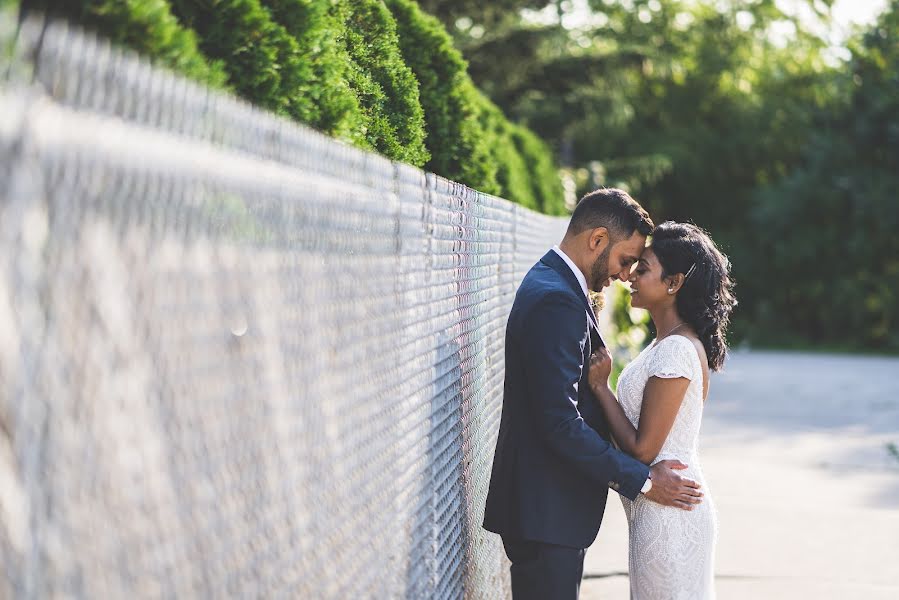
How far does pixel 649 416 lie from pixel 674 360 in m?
0.22

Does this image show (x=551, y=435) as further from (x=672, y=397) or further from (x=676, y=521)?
(x=676, y=521)

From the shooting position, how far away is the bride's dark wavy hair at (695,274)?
392 cm

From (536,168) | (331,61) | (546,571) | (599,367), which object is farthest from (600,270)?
(536,168)

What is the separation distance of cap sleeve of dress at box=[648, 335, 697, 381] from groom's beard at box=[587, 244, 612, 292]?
35 centimetres

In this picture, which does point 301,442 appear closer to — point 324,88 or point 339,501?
point 339,501

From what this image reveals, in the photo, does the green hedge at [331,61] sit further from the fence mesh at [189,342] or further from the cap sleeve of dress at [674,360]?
the cap sleeve of dress at [674,360]

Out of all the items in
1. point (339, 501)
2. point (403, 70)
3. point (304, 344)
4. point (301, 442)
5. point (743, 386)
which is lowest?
point (743, 386)

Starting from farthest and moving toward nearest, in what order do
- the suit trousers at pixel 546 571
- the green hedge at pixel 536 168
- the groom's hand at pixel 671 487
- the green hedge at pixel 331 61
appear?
the green hedge at pixel 536 168 → the groom's hand at pixel 671 487 → the suit trousers at pixel 546 571 → the green hedge at pixel 331 61

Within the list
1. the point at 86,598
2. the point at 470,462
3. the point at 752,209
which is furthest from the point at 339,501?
the point at 752,209

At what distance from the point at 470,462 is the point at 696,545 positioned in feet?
2.84

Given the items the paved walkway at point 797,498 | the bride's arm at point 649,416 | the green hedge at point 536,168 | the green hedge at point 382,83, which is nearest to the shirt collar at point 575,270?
the bride's arm at point 649,416

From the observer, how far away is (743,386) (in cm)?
1672

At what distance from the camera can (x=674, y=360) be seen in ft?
12.5

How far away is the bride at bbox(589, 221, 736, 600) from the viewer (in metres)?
3.78
